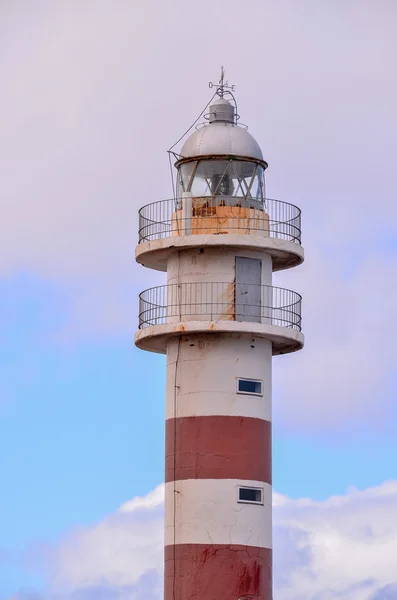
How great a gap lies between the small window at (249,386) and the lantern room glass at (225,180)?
4.25 metres

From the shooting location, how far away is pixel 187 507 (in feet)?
144

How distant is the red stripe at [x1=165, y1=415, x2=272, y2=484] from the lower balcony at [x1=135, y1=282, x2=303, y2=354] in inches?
81.8

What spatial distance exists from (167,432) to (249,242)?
194 inches

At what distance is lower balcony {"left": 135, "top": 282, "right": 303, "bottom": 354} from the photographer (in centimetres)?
4409

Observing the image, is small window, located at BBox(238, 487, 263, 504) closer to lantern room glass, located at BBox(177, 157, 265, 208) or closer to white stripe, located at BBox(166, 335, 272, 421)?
white stripe, located at BBox(166, 335, 272, 421)

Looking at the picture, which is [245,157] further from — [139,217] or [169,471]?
[169,471]

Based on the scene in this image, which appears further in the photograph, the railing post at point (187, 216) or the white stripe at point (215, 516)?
the railing post at point (187, 216)

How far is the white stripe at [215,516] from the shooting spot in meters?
43.5

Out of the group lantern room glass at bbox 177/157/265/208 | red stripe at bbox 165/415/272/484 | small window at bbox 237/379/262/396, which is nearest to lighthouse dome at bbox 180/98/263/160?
lantern room glass at bbox 177/157/265/208

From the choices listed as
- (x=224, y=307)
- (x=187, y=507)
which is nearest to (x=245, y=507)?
(x=187, y=507)

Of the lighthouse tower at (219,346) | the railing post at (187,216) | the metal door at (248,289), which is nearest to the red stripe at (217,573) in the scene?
the lighthouse tower at (219,346)

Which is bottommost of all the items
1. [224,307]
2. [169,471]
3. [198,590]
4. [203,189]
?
[198,590]

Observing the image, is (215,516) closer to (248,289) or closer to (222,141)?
(248,289)

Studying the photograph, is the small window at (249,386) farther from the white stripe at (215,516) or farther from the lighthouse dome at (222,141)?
the lighthouse dome at (222,141)
